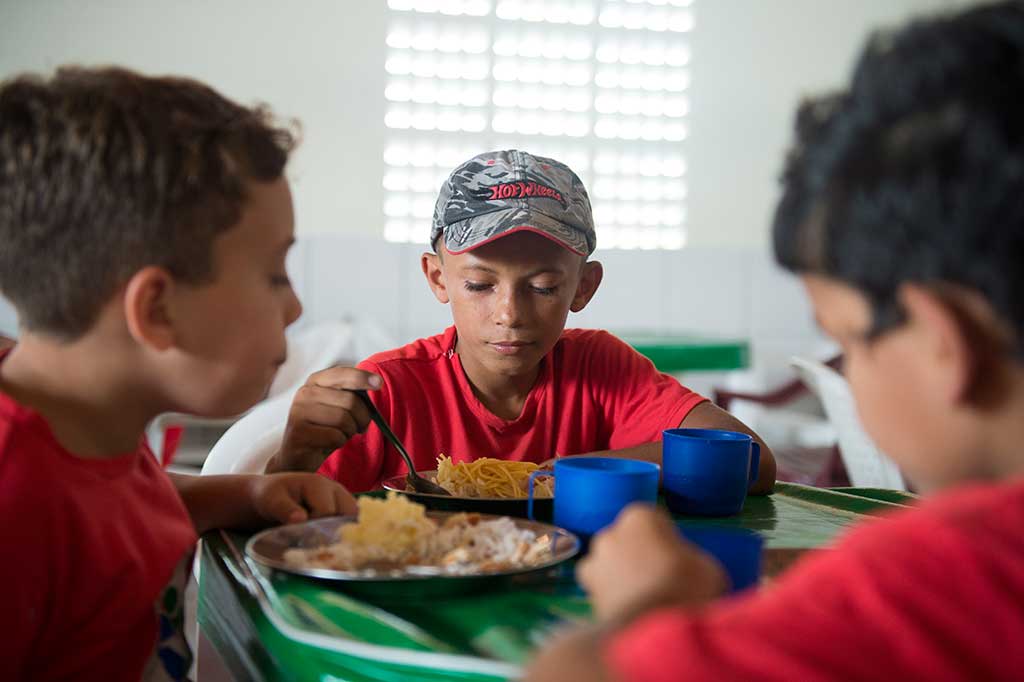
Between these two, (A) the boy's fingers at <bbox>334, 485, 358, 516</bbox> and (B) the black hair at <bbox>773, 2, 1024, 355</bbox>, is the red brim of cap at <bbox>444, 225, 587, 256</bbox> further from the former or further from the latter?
(B) the black hair at <bbox>773, 2, 1024, 355</bbox>

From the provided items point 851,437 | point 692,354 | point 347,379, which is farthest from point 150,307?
point 692,354

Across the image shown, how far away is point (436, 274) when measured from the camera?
1.78 meters

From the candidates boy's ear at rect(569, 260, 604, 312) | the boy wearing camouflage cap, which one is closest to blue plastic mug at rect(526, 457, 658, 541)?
the boy wearing camouflage cap

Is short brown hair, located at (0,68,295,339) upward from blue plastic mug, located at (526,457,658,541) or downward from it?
upward

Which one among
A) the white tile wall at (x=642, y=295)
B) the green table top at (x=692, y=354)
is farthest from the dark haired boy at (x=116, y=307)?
the white tile wall at (x=642, y=295)

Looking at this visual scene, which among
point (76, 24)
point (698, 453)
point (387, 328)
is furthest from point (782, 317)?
point (698, 453)

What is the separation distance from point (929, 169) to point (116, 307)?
0.75 metres

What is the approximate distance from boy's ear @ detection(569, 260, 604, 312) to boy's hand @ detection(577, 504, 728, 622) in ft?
3.49

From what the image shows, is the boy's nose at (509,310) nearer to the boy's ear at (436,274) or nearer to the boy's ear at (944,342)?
the boy's ear at (436,274)

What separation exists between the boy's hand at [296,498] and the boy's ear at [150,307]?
25 centimetres

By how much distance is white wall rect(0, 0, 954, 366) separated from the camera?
506cm

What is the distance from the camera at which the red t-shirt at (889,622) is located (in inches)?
18.6

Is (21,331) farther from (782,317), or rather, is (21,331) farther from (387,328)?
(782,317)

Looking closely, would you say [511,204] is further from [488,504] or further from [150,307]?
[150,307]
